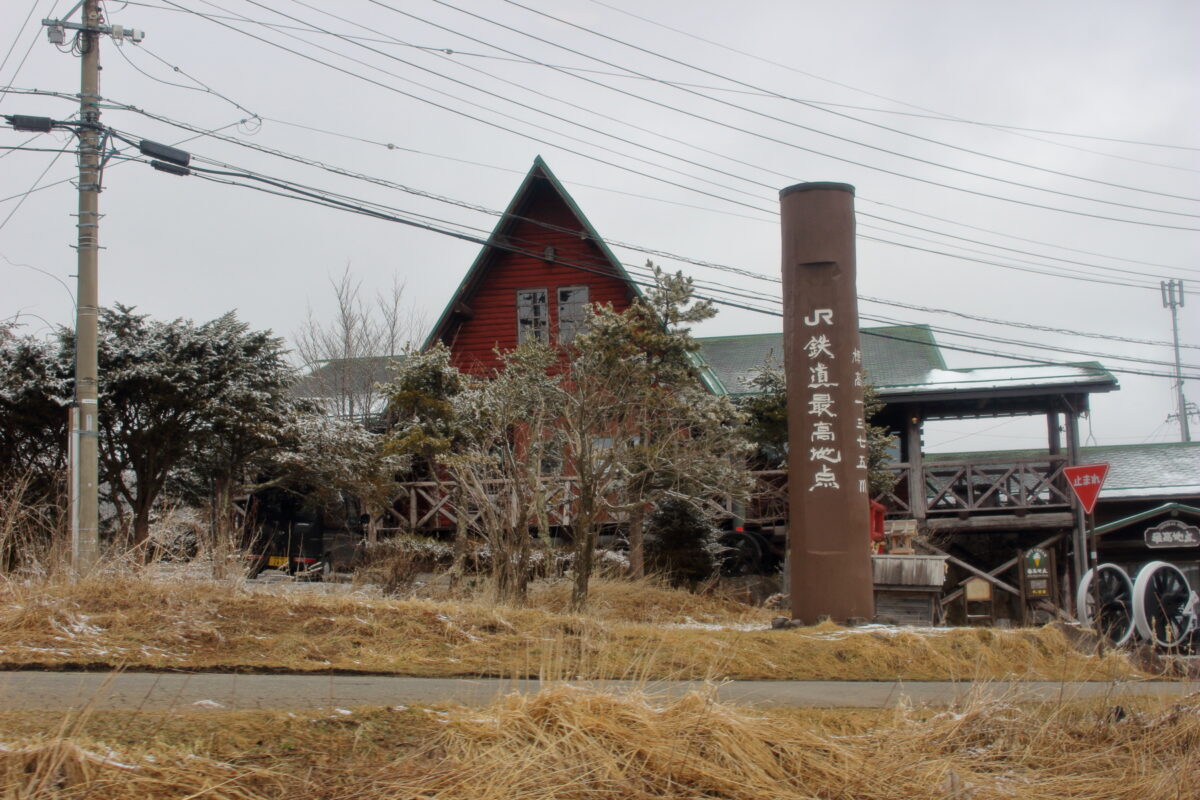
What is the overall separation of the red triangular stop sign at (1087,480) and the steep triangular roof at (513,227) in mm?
11231

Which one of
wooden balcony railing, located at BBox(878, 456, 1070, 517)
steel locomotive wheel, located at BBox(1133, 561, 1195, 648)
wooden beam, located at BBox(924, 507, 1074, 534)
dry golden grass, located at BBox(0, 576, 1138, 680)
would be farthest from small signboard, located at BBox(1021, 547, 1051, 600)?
dry golden grass, located at BBox(0, 576, 1138, 680)

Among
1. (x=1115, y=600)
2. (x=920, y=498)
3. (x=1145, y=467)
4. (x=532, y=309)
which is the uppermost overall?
(x=532, y=309)

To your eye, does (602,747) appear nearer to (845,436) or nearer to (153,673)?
(153,673)

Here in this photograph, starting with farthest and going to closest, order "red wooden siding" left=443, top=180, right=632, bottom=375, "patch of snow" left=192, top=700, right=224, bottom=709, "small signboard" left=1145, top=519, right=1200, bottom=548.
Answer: "red wooden siding" left=443, top=180, right=632, bottom=375, "small signboard" left=1145, top=519, right=1200, bottom=548, "patch of snow" left=192, top=700, right=224, bottom=709

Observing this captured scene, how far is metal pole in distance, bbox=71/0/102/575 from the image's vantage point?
11797 mm

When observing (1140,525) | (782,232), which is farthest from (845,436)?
(1140,525)

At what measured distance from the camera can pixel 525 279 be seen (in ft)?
84.2

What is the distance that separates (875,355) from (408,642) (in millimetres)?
20136

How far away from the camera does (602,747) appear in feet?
14.3

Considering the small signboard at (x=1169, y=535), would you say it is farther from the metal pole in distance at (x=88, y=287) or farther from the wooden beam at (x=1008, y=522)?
the metal pole in distance at (x=88, y=287)

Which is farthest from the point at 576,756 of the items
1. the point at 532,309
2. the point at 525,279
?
the point at 525,279

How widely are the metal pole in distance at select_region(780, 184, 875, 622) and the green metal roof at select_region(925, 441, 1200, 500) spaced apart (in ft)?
37.3

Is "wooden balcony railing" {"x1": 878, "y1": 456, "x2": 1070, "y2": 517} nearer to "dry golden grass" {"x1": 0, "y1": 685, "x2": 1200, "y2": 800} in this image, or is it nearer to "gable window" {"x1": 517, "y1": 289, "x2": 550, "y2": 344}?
"gable window" {"x1": 517, "y1": 289, "x2": 550, "y2": 344}

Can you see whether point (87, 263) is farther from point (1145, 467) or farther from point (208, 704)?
point (1145, 467)
